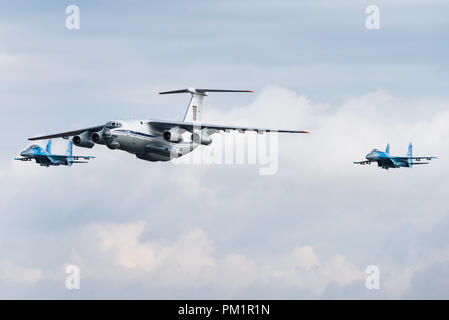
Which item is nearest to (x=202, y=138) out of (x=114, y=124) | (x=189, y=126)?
(x=189, y=126)

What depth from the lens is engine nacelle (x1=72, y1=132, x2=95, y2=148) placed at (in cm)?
5138

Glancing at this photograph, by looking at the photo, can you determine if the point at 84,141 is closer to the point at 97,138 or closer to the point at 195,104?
the point at 97,138

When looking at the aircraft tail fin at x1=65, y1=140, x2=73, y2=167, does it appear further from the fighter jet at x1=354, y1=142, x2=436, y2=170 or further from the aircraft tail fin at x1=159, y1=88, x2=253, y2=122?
the fighter jet at x1=354, y1=142, x2=436, y2=170

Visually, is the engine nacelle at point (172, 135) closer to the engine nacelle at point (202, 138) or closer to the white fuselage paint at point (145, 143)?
the white fuselage paint at point (145, 143)

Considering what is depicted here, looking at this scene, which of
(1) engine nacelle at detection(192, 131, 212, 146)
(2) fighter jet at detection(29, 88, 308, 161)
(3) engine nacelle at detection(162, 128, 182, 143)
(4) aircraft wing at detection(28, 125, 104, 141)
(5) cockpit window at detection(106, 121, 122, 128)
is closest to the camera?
(5) cockpit window at detection(106, 121, 122, 128)

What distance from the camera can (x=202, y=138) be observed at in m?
51.5

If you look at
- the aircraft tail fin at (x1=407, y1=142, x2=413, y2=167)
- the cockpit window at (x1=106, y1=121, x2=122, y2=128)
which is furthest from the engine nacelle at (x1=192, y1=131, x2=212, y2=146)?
the aircraft tail fin at (x1=407, y1=142, x2=413, y2=167)

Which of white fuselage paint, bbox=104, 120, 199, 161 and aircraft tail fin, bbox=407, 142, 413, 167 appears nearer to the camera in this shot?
white fuselage paint, bbox=104, 120, 199, 161

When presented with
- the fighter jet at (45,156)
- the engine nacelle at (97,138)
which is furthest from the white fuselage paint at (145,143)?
the fighter jet at (45,156)

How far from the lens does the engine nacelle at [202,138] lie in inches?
2018

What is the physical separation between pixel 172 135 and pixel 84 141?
6.80m
